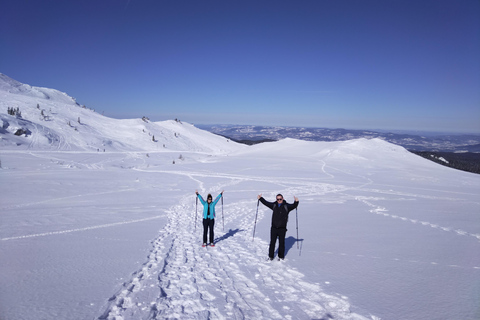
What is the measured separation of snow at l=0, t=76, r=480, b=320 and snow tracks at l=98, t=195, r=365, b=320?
0.03 m

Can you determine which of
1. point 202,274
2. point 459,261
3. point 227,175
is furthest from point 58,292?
point 227,175

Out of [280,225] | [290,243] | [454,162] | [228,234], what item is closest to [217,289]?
[280,225]

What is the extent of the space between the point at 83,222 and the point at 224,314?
6860mm

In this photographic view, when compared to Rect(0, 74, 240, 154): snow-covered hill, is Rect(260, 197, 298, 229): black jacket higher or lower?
lower

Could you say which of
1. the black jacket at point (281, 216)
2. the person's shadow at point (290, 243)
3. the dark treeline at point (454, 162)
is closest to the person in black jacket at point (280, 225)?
the black jacket at point (281, 216)

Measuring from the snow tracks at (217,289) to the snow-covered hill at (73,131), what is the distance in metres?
26.5

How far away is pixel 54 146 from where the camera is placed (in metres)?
27.5

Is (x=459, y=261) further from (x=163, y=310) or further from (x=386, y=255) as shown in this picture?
(x=163, y=310)

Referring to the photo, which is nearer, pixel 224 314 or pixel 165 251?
pixel 224 314

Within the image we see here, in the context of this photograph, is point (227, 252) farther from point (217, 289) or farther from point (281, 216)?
point (217, 289)

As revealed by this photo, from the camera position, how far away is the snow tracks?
4129 mm

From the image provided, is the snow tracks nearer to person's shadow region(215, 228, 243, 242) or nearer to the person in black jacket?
the person in black jacket

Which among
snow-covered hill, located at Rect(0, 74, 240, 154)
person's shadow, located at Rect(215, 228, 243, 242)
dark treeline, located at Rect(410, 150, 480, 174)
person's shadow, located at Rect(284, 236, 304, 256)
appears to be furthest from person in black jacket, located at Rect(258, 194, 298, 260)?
dark treeline, located at Rect(410, 150, 480, 174)

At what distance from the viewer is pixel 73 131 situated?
3269 centimetres
